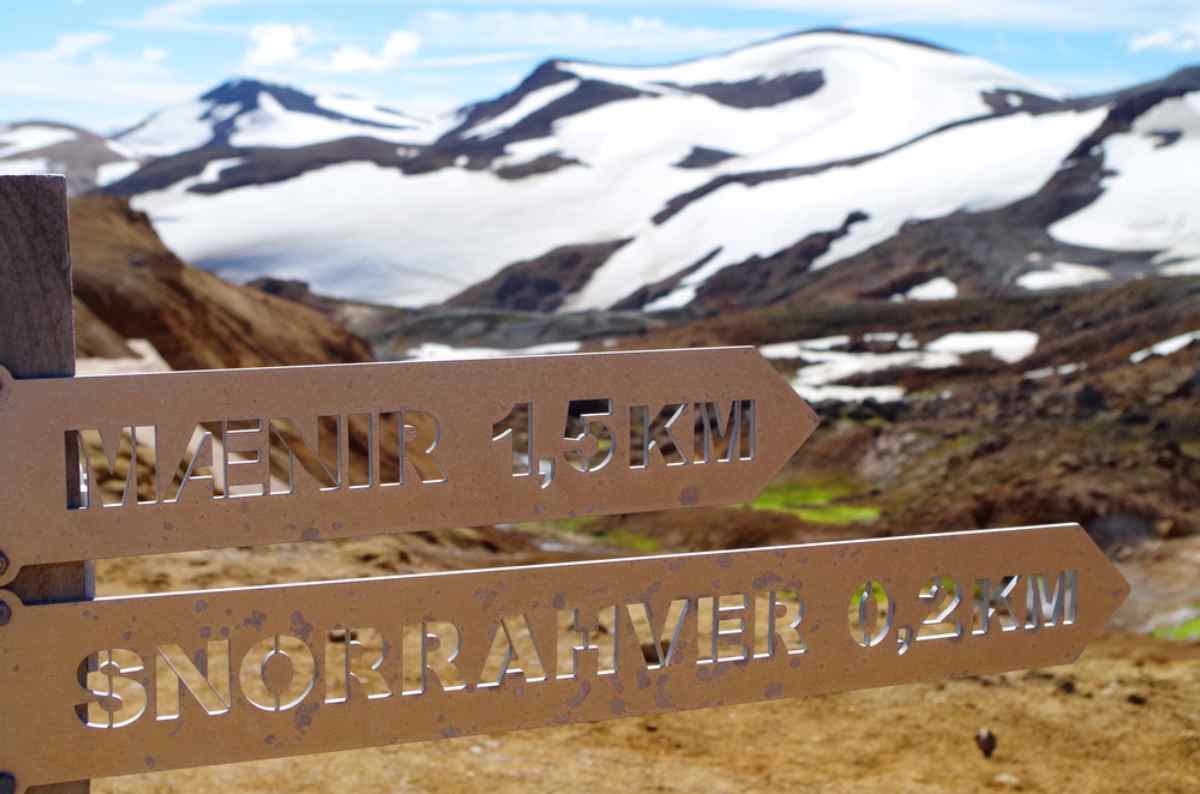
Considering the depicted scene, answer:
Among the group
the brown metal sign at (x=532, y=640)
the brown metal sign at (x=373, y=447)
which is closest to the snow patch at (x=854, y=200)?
the brown metal sign at (x=532, y=640)

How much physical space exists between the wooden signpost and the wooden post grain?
0.04ft

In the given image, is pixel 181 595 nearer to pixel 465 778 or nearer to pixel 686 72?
pixel 465 778

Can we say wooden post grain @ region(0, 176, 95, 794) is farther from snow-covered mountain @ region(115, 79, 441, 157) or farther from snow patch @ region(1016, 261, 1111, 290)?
snow-covered mountain @ region(115, 79, 441, 157)

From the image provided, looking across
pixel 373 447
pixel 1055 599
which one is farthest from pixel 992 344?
pixel 373 447

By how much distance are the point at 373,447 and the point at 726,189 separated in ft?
206

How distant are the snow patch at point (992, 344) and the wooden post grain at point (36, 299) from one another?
27982 millimetres

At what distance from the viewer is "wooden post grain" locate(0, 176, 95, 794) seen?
10.0 ft

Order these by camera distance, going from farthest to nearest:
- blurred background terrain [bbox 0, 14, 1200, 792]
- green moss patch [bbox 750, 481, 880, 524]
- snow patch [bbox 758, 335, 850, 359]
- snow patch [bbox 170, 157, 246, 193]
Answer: snow patch [bbox 170, 157, 246, 193] < snow patch [bbox 758, 335, 850, 359] < green moss patch [bbox 750, 481, 880, 524] < blurred background terrain [bbox 0, 14, 1200, 792]

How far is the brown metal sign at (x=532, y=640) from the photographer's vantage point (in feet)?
10.2

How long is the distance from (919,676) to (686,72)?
347 ft

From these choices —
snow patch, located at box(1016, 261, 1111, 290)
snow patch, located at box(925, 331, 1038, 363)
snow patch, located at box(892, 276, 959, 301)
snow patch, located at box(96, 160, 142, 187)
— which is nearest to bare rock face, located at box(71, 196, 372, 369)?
snow patch, located at box(925, 331, 1038, 363)

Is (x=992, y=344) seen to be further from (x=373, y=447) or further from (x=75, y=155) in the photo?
(x=75, y=155)

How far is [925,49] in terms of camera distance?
99.8m

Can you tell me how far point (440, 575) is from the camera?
10.7 ft
